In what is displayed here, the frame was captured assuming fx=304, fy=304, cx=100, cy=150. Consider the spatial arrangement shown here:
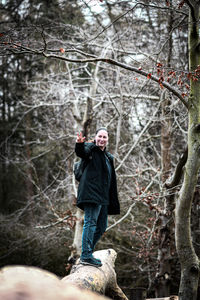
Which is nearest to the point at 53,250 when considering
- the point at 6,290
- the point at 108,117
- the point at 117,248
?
the point at 117,248

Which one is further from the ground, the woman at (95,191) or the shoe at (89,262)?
the woman at (95,191)

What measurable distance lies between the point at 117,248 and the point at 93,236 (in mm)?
5494

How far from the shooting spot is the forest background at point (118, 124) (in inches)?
231

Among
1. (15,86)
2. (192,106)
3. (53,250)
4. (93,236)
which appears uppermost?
(15,86)

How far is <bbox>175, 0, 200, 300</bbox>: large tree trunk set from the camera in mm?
3988

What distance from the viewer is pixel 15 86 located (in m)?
14.9

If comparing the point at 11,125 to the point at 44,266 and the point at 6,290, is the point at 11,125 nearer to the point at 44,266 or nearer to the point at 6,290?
the point at 44,266

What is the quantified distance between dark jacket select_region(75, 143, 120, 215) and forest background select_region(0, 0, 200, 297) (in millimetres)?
1045

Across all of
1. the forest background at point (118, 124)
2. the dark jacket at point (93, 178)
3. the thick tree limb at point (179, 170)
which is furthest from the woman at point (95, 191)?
the thick tree limb at point (179, 170)

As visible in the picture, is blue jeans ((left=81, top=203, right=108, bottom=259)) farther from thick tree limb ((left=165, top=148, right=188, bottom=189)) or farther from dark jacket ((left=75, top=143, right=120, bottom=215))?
thick tree limb ((left=165, top=148, right=188, bottom=189))

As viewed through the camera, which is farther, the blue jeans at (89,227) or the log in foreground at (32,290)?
the blue jeans at (89,227)

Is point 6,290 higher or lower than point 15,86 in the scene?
lower

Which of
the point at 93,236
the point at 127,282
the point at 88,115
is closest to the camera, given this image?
the point at 93,236

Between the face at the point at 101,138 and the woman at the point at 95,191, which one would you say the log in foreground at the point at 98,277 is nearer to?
the woman at the point at 95,191
